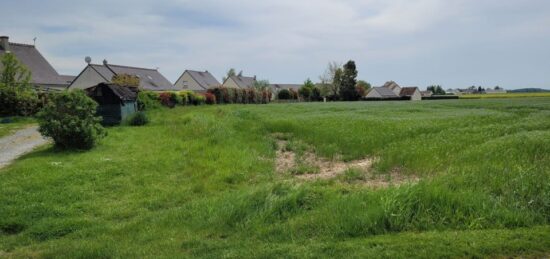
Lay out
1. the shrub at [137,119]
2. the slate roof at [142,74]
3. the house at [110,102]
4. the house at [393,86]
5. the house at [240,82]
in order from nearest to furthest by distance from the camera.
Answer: the house at [110,102], the shrub at [137,119], the slate roof at [142,74], the house at [240,82], the house at [393,86]

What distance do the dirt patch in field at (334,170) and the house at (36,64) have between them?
130 ft

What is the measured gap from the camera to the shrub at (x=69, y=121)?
45.5 feet

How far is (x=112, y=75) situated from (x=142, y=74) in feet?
31.7

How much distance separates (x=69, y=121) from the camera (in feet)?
45.7

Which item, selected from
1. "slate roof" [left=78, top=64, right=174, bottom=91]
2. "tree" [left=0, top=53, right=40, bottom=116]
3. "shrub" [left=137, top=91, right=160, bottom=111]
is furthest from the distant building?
"tree" [left=0, top=53, right=40, bottom=116]

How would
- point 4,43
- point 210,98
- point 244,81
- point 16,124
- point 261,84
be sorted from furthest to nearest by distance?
Result: point 261,84
point 244,81
point 210,98
point 4,43
point 16,124

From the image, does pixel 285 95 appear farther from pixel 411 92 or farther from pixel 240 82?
pixel 411 92

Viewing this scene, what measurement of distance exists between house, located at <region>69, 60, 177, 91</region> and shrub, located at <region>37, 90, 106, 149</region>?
3132cm

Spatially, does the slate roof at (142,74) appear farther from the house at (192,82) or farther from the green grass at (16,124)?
the green grass at (16,124)

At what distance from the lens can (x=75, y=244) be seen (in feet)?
19.8

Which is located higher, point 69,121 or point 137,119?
point 69,121

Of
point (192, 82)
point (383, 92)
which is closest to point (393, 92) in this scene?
point (383, 92)

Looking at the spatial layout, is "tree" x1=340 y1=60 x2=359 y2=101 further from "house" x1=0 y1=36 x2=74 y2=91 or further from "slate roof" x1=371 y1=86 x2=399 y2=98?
"house" x1=0 y1=36 x2=74 y2=91

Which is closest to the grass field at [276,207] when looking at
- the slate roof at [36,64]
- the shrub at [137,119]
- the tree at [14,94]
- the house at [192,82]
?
the shrub at [137,119]
